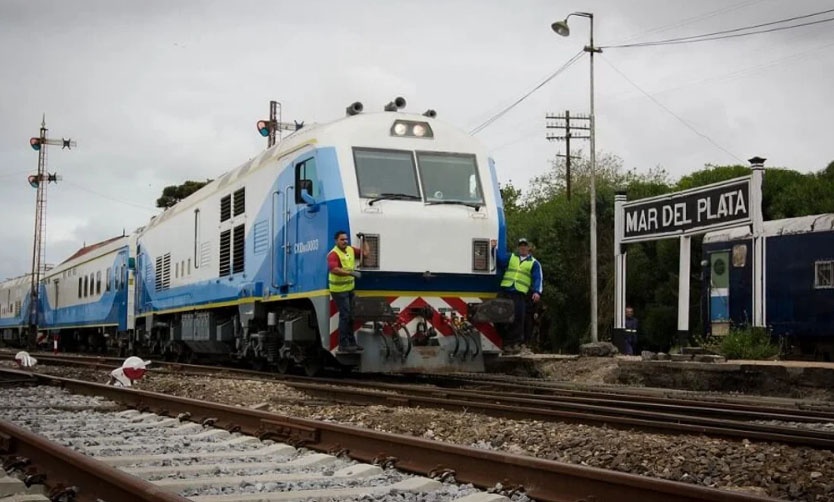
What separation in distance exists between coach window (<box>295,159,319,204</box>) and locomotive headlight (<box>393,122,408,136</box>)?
125cm

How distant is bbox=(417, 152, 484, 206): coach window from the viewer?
1282cm

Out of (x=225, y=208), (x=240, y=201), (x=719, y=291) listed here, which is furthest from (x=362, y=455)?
(x=719, y=291)

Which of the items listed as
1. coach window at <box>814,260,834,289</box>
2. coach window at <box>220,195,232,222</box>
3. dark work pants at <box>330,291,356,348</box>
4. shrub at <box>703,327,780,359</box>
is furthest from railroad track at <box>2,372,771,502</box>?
coach window at <box>814,260,834,289</box>

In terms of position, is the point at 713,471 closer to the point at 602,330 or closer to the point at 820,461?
the point at 820,461

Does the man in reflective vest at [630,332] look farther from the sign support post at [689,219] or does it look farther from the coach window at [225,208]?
the coach window at [225,208]

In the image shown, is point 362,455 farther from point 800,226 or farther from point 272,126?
point 272,126

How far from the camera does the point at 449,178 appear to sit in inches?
511

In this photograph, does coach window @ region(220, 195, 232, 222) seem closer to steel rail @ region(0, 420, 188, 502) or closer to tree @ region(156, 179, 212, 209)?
steel rail @ region(0, 420, 188, 502)

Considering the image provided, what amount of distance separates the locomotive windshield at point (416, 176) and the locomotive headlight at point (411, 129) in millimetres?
312

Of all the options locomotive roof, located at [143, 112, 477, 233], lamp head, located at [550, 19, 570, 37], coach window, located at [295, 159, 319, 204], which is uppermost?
lamp head, located at [550, 19, 570, 37]

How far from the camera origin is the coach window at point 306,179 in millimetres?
12547

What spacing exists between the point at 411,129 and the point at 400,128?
159mm

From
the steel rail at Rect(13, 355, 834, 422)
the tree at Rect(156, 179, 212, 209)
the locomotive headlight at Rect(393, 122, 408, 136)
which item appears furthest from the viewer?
the tree at Rect(156, 179, 212, 209)

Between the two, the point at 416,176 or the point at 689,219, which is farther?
the point at 689,219
